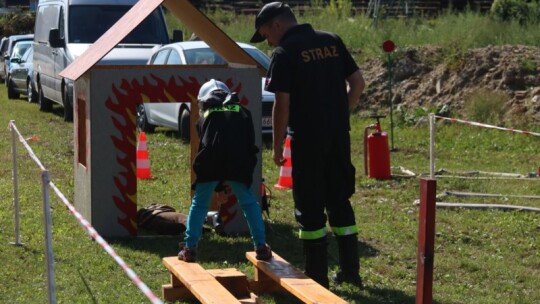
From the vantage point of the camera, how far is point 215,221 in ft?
30.6

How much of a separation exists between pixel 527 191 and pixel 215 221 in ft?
14.9

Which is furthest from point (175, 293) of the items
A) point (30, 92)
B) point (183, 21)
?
point (30, 92)

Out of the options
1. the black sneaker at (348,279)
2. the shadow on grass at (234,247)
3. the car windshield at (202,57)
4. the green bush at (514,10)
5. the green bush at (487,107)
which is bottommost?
the shadow on grass at (234,247)

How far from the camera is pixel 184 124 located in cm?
1675

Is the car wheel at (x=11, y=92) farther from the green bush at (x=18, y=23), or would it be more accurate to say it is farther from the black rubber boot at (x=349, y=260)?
the black rubber boot at (x=349, y=260)

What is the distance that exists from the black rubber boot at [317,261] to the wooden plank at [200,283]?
2.59 ft

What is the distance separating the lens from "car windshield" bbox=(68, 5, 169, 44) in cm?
2003

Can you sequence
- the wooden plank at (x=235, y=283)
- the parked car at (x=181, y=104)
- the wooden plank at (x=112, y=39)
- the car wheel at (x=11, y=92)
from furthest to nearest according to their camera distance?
1. the car wheel at (x=11, y=92)
2. the parked car at (x=181, y=104)
3. the wooden plank at (x=112, y=39)
4. the wooden plank at (x=235, y=283)

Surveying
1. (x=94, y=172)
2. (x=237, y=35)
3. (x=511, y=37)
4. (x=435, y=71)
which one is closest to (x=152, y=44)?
(x=435, y=71)

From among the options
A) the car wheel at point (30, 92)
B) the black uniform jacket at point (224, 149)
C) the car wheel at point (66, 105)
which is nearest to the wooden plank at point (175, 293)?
the black uniform jacket at point (224, 149)

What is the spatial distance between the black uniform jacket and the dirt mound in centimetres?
1043

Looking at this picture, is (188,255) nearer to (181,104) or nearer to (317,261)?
(317,261)

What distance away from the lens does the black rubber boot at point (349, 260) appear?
751 cm

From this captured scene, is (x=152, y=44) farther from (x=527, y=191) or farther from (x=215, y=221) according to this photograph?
(x=215, y=221)
